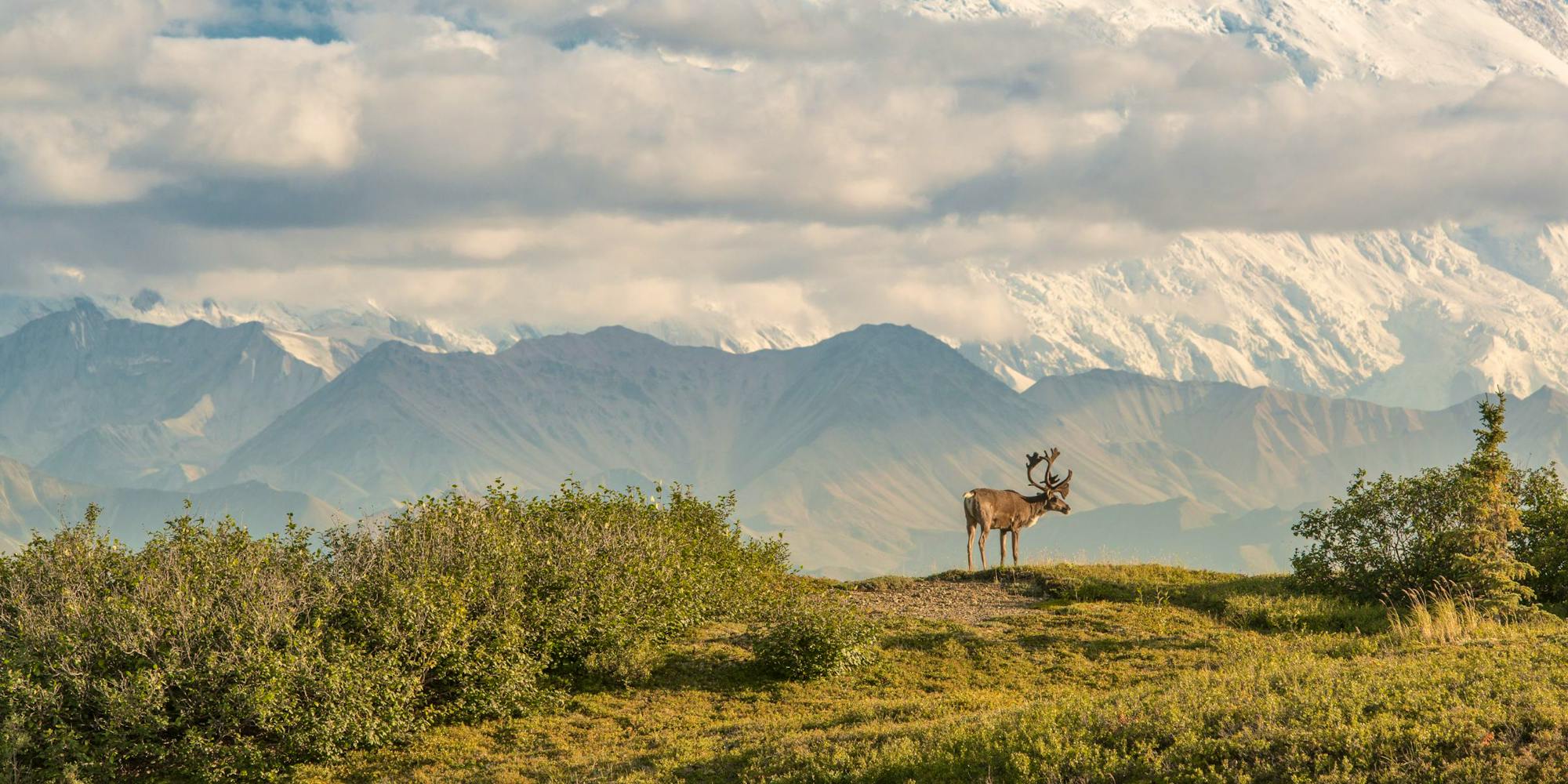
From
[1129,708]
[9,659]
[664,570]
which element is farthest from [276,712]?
[1129,708]

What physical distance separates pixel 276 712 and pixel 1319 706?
17.3 meters

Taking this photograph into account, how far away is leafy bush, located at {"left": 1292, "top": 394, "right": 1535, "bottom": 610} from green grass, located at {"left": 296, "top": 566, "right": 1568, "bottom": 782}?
5.05ft

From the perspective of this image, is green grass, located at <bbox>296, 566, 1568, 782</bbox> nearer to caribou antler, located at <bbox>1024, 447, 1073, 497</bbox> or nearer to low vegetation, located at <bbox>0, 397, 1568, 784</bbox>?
low vegetation, located at <bbox>0, 397, 1568, 784</bbox>

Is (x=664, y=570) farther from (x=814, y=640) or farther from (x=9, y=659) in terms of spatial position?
(x=9, y=659)

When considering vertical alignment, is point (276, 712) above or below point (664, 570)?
below

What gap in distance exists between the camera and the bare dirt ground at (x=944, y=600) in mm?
35281

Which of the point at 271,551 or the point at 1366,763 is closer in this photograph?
the point at 1366,763

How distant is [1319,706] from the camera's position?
59.6 ft

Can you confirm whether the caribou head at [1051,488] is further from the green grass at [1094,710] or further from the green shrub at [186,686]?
the green shrub at [186,686]

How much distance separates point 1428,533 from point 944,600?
522 inches

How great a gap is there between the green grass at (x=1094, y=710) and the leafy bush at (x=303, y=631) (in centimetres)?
112

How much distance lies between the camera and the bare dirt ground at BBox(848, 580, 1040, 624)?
3528cm

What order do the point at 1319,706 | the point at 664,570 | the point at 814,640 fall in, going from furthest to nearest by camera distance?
the point at 664,570 → the point at 814,640 → the point at 1319,706

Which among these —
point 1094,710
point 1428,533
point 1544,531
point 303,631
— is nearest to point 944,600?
point 1428,533
